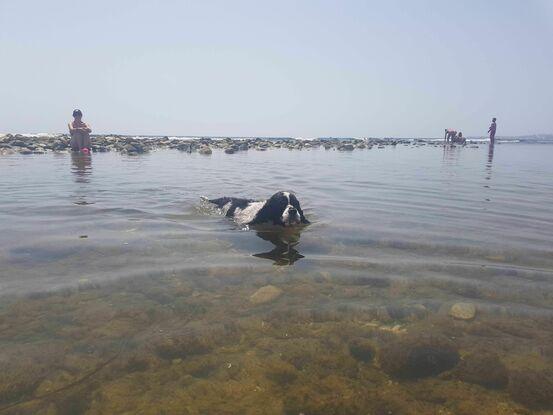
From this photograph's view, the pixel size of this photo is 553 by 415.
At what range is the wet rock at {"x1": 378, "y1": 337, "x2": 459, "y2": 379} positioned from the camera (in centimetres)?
325

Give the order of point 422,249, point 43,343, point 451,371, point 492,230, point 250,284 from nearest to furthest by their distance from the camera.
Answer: point 451,371 → point 43,343 → point 250,284 → point 422,249 → point 492,230

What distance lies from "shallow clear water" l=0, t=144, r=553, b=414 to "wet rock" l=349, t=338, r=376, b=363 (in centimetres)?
3

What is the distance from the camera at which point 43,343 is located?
11.5ft

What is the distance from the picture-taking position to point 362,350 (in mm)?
3547

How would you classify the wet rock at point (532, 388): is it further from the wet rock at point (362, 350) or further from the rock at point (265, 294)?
the rock at point (265, 294)

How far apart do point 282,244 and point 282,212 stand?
5.00 feet

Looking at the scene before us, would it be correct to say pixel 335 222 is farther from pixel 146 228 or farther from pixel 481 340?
pixel 481 340

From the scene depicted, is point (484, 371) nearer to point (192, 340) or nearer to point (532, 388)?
point (532, 388)

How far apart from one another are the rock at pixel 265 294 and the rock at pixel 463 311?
184 centimetres

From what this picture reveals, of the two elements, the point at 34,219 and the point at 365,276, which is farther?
the point at 34,219

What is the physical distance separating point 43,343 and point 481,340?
380 centimetres

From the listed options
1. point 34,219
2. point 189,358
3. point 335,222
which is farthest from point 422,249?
point 34,219

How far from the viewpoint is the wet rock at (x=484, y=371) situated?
3096mm

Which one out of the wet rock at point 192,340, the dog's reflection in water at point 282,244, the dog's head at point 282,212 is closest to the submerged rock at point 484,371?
the wet rock at point 192,340
